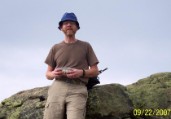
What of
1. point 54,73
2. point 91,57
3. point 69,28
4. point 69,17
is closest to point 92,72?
point 91,57

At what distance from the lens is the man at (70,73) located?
966 cm

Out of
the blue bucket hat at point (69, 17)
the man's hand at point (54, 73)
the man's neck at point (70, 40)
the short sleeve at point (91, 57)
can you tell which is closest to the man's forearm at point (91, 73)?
the short sleeve at point (91, 57)

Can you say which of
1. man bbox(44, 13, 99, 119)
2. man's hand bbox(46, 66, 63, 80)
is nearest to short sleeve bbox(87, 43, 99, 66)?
man bbox(44, 13, 99, 119)

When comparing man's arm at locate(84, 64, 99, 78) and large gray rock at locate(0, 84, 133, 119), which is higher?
man's arm at locate(84, 64, 99, 78)

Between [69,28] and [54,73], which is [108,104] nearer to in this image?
[54,73]

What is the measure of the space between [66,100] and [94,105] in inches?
66.3

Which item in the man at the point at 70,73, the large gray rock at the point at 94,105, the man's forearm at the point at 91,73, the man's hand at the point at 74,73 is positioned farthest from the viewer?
the large gray rock at the point at 94,105

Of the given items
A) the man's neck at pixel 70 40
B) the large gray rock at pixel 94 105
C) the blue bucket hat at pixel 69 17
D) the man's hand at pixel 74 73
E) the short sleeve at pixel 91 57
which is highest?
the blue bucket hat at pixel 69 17

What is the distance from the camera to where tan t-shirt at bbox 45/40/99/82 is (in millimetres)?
9945

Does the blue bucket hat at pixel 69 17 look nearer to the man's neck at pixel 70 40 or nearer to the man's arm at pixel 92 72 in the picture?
the man's neck at pixel 70 40

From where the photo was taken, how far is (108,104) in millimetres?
11422

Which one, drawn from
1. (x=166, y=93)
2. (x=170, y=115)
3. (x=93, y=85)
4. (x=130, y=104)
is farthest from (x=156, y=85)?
(x=93, y=85)

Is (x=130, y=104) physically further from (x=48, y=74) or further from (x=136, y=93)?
(x=48, y=74)

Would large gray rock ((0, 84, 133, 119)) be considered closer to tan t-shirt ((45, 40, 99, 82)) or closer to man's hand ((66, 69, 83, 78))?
tan t-shirt ((45, 40, 99, 82))
